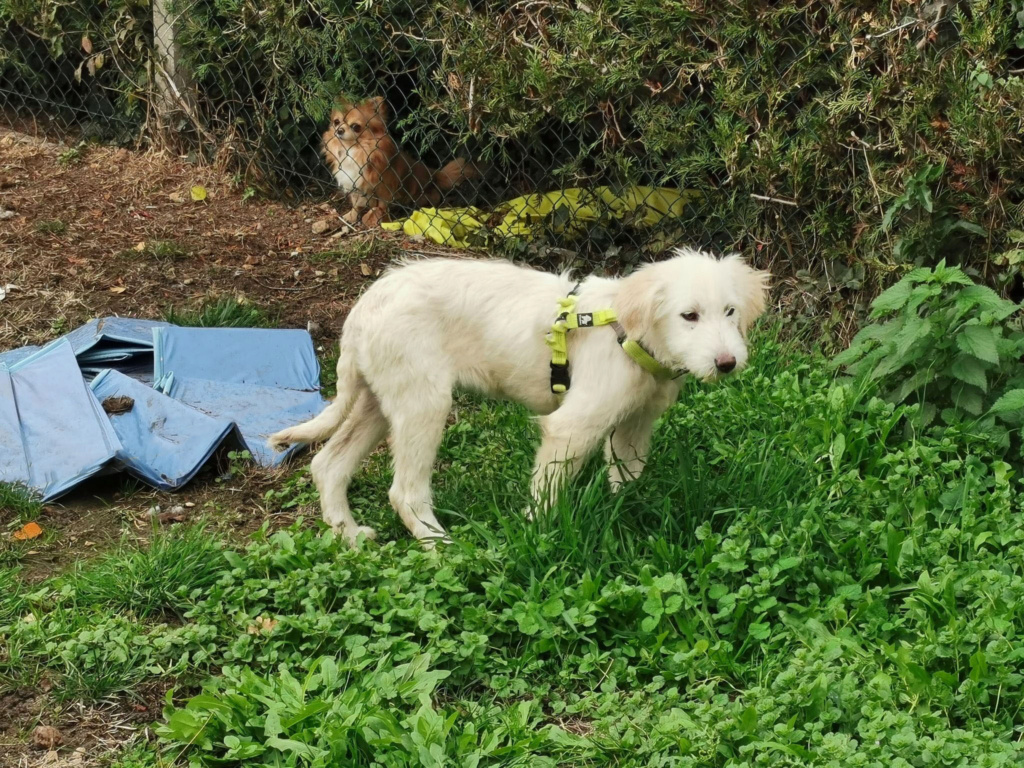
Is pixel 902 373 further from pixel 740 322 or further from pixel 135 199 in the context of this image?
pixel 135 199

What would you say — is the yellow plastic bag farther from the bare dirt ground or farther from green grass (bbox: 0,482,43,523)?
green grass (bbox: 0,482,43,523)

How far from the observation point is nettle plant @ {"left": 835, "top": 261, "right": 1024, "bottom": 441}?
417cm

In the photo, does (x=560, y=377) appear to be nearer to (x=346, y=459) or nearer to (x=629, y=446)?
(x=629, y=446)

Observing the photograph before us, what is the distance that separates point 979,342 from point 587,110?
2.71 meters

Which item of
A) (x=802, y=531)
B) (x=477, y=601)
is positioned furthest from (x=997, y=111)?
(x=477, y=601)

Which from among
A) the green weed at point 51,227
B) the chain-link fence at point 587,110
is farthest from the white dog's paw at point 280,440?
the green weed at point 51,227

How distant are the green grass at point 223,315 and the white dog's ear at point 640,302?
270 centimetres

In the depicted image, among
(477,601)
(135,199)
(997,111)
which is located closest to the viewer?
(477,601)

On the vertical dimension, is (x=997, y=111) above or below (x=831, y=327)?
above

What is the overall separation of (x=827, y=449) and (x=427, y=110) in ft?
12.2

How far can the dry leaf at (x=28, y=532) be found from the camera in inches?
157

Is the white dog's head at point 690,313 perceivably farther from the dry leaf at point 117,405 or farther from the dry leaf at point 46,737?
the dry leaf at point 117,405

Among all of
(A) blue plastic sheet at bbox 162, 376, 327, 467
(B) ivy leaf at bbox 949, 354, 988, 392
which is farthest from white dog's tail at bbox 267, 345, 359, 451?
(B) ivy leaf at bbox 949, 354, 988, 392

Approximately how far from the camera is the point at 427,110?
271 inches
